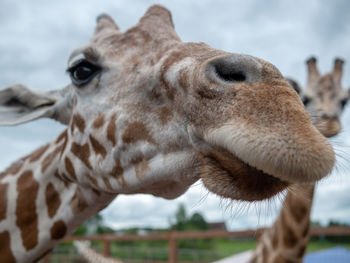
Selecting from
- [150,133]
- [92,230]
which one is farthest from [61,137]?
[92,230]

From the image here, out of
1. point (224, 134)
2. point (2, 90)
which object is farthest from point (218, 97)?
point (2, 90)

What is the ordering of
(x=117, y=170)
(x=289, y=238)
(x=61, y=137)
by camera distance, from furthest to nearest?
1. (x=289, y=238)
2. (x=61, y=137)
3. (x=117, y=170)

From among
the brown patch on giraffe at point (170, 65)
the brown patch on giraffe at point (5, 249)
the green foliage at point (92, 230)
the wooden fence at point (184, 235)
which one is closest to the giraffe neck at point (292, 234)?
the wooden fence at point (184, 235)

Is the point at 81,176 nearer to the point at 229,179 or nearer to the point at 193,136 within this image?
the point at 193,136

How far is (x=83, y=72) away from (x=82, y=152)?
0.62 metres

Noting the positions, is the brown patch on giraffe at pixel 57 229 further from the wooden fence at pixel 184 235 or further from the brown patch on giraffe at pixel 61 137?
the wooden fence at pixel 184 235

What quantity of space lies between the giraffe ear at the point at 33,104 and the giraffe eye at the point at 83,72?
0.46 m

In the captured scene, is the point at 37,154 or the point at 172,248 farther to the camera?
the point at 172,248

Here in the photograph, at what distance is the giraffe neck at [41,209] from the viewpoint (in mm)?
2539

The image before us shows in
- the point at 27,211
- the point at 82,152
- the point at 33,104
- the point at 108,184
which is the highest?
the point at 33,104

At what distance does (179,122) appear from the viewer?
1.66 m

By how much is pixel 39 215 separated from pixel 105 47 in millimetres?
1545

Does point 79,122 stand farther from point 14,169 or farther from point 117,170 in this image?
point 14,169

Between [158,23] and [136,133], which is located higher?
[158,23]
